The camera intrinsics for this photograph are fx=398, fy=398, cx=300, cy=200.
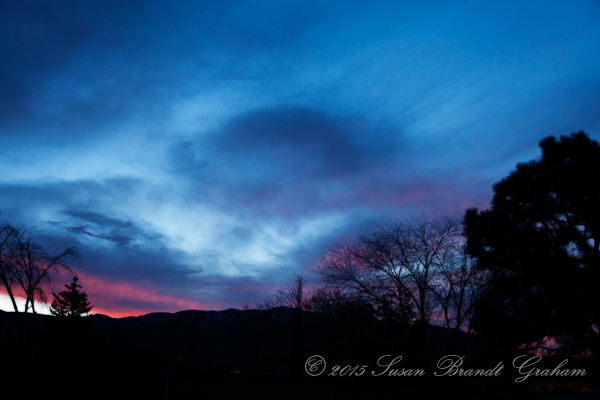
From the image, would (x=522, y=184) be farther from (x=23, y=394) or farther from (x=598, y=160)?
(x=23, y=394)

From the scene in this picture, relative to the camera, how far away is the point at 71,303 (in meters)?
61.4

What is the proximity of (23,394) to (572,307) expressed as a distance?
15.6m

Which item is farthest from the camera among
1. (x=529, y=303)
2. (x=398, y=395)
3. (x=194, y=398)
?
(x=398, y=395)

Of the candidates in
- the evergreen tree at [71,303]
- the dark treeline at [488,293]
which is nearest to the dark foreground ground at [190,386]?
the dark treeline at [488,293]

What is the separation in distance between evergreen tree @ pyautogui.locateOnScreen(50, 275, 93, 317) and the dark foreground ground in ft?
187

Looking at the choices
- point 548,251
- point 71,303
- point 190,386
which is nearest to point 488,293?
point 548,251

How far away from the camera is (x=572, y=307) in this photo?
42.3 ft

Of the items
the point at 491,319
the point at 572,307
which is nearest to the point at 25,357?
the point at 491,319

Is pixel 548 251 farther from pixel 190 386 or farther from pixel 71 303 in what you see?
pixel 71 303

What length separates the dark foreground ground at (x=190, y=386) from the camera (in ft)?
30.7

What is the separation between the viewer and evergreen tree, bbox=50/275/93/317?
59.9 metres

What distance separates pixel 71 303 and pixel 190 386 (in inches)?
2372

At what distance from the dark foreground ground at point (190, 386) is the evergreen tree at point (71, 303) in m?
56.9

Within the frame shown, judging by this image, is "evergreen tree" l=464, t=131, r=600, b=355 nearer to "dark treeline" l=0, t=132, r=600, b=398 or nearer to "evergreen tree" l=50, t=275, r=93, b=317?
"dark treeline" l=0, t=132, r=600, b=398
